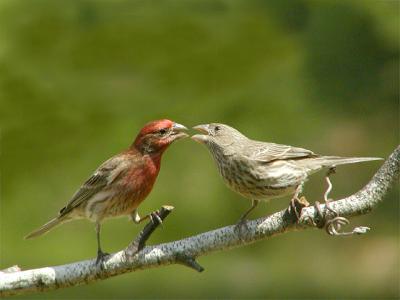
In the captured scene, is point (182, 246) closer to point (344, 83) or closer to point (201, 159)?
point (201, 159)

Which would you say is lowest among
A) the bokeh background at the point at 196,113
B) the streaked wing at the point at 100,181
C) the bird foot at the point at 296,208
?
the bird foot at the point at 296,208

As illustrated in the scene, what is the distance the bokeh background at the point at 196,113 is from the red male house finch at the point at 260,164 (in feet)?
9.80

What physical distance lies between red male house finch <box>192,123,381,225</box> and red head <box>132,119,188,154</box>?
5.1 inches

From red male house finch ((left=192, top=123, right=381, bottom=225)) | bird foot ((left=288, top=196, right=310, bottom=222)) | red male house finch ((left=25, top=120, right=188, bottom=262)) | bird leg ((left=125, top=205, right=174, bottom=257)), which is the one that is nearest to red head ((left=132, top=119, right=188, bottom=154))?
red male house finch ((left=25, top=120, right=188, bottom=262))

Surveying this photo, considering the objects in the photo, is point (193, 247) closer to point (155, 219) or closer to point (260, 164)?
point (155, 219)

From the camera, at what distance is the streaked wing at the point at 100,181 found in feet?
16.3

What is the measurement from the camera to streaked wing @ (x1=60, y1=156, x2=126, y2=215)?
16.3 ft

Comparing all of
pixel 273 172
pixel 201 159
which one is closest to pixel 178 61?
pixel 201 159

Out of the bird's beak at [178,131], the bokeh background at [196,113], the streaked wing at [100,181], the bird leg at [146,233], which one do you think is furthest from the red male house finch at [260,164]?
the bokeh background at [196,113]

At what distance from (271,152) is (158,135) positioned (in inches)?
24.8

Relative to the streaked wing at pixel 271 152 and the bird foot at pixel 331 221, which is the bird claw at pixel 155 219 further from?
the streaked wing at pixel 271 152

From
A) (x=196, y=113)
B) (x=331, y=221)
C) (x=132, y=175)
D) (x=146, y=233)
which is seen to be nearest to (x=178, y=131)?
(x=132, y=175)

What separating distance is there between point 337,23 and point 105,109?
278 centimetres

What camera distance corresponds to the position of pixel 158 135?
187 inches
